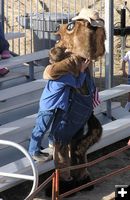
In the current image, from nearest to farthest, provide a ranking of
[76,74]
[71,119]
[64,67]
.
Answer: [64,67]
[76,74]
[71,119]

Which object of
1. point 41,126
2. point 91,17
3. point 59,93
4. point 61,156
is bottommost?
point 61,156

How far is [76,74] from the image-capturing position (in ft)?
15.3

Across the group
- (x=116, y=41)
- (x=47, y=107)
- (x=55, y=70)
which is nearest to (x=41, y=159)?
(x=47, y=107)

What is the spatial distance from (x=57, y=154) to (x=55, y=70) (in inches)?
27.5

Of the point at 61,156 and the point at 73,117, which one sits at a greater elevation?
the point at 73,117

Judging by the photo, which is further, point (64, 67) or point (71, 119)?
point (71, 119)

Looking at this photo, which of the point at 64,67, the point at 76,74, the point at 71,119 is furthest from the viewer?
the point at 71,119

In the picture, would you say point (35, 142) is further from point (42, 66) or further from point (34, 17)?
point (34, 17)

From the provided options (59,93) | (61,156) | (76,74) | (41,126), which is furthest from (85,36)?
(61,156)

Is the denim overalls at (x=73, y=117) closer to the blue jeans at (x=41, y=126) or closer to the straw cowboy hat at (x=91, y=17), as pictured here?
the blue jeans at (x=41, y=126)

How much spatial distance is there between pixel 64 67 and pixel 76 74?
0.47 ft

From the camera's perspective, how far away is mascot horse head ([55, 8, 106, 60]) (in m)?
4.63

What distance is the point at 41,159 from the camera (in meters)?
4.87

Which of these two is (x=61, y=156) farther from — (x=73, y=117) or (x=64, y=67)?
(x=64, y=67)
